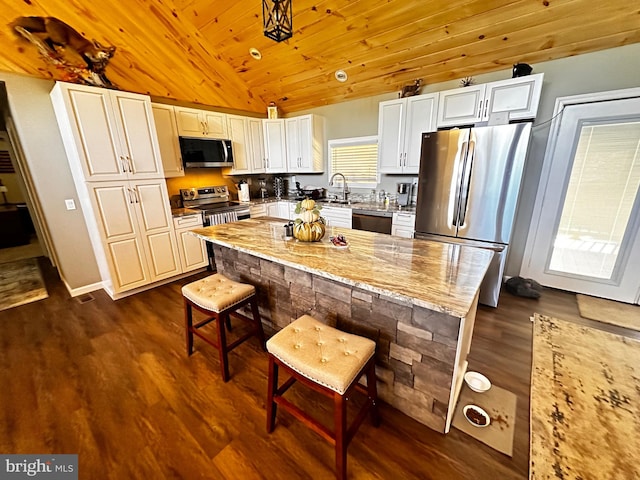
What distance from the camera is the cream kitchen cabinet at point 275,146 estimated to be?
4.53 m

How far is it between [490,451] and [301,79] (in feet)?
14.7

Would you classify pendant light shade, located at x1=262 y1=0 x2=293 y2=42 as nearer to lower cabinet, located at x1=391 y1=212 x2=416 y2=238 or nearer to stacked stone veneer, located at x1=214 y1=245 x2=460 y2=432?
stacked stone veneer, located at x1=214 y1=245 x2=460 y2=432

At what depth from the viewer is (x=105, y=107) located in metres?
2.68

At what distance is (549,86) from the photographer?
269cm

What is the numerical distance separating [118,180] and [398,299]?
3.26 metres

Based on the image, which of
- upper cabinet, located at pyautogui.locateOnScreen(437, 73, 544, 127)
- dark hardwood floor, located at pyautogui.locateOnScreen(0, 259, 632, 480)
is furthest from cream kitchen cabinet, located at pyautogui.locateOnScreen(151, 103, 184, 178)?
upper cabinet, located at pyautogui.locateOnScreen(437, 73, 544, 127)

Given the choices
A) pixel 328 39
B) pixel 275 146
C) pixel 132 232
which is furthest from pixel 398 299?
pixel 275 146

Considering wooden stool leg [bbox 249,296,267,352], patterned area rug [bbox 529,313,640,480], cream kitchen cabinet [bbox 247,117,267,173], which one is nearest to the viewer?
patterned area rug [bbox 529,313,640,480]

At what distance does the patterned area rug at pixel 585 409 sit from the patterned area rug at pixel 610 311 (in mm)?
1472

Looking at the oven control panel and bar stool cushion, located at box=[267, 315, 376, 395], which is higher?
the oven control panel

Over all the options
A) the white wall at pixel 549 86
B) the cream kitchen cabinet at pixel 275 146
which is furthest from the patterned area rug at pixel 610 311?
the cream kitchen cabinet at pixel 275 146

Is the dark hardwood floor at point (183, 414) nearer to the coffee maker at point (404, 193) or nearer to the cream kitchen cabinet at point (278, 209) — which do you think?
the coffee maker at point (404, 193)

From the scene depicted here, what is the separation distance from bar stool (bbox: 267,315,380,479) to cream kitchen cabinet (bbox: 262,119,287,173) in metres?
3.73

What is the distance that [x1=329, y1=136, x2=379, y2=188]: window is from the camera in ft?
13.5
